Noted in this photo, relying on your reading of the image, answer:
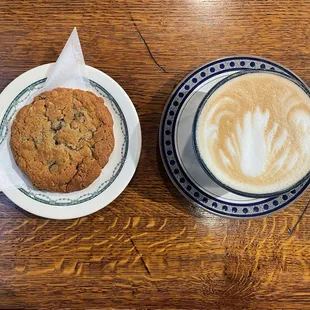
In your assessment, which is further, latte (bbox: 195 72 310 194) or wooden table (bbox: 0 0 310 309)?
wooden table (bbox: 0 0 310 309)

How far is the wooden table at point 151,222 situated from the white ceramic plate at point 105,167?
0.05 meters

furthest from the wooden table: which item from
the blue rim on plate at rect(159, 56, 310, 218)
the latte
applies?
the latte

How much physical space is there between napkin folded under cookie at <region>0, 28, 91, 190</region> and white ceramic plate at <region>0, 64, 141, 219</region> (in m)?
0.01

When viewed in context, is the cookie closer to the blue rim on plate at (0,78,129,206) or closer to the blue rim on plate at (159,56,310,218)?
the blue rim on plate at (0,78,129,206)

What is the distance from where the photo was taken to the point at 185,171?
1193mm

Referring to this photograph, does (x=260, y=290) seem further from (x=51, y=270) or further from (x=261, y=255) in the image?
(x=51, y=270)

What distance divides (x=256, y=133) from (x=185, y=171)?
0.23 metres

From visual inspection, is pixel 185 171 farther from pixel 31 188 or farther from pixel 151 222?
pixel 31 188

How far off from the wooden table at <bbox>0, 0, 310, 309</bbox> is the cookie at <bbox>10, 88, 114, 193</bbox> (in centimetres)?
11

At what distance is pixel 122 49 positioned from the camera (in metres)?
1.24

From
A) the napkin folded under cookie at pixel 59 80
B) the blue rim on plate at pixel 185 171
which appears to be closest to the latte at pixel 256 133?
the blue rim on plate at pixel 185 171

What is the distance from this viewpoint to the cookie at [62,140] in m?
1.14

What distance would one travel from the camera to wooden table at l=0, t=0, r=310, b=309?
3.97 feet

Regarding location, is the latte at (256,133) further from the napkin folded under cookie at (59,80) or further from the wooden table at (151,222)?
the napkin folded under cookie at (59,80)
